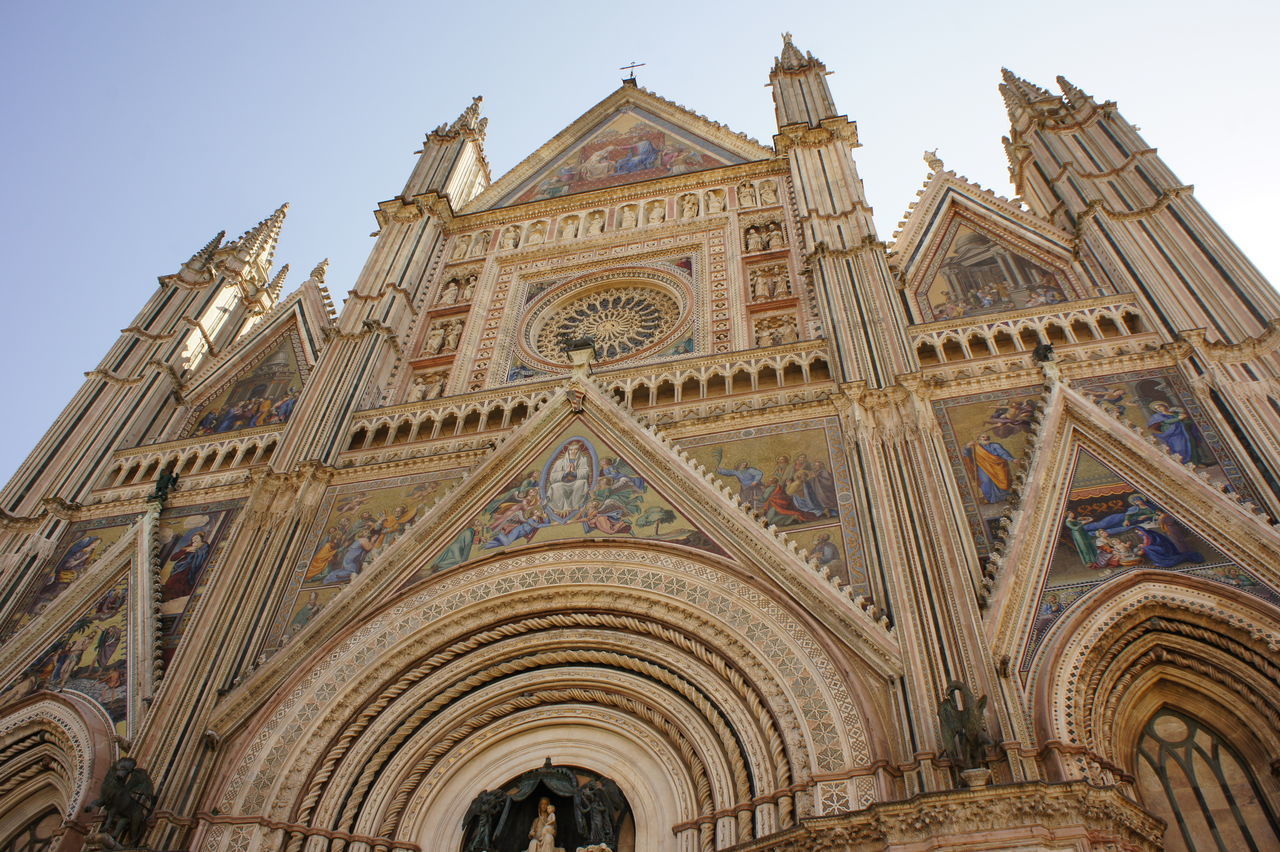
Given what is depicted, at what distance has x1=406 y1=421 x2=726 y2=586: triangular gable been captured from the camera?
1038cm

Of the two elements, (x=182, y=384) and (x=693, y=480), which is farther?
(x=182, y=384)

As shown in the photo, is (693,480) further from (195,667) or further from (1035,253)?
(1035,253)

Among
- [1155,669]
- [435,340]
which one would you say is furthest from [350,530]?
[1155,669]

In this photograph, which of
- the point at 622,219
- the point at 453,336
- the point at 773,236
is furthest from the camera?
the point at 622,219

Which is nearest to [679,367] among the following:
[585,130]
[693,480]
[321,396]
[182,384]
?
[693,480]

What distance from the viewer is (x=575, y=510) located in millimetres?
10859

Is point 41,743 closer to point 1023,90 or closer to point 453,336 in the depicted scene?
point 453,336

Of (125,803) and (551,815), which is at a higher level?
(551,815)

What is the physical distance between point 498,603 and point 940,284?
752 centimetres

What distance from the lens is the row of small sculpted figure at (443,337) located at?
1527 centimetres

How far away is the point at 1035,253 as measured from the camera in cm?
1356

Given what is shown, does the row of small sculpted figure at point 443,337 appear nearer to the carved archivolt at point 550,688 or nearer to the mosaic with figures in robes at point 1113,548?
the carved archivolt at point 550,688

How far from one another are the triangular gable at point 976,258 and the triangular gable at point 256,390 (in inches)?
351

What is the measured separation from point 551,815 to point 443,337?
337 inches
